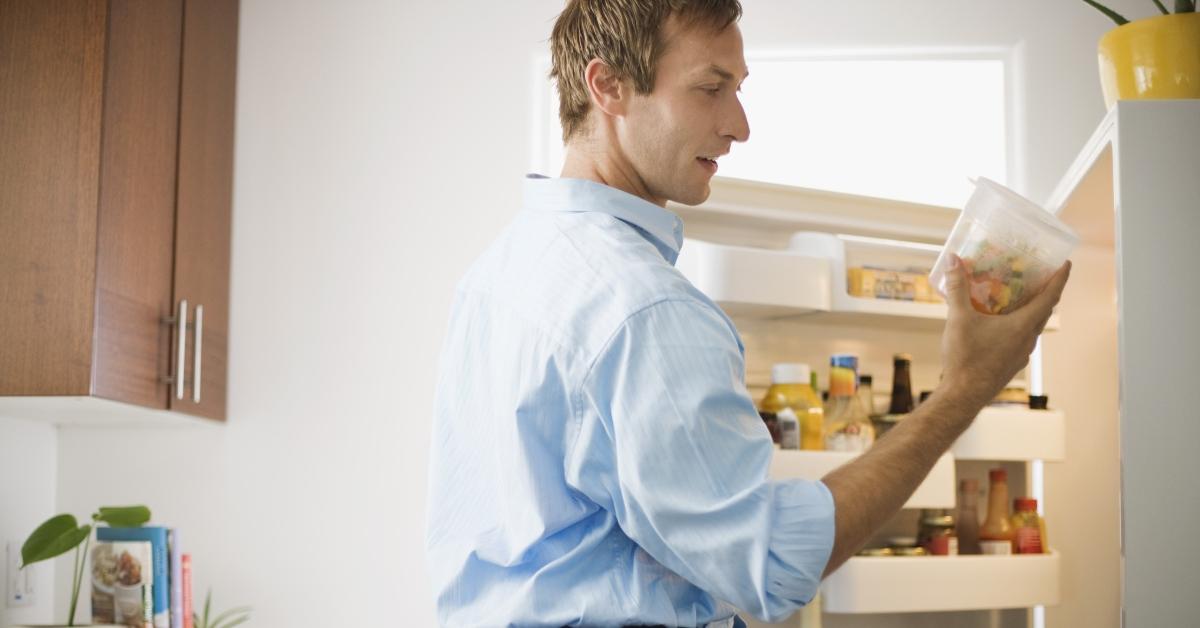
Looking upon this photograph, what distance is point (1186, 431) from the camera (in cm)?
102

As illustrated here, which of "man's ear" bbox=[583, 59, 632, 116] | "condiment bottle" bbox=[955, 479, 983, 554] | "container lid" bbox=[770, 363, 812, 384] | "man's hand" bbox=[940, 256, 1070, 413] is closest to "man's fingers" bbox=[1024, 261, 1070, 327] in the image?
"man's hand" bbox=[940, 256, 1070, 413]

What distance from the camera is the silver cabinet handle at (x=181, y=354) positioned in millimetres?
1901

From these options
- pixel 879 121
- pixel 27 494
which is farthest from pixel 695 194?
pixel 27 494

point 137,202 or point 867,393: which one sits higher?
point 137,202

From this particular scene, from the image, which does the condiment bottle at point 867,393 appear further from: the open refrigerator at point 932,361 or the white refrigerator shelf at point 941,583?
the white refrigerator shelf at point 941,583

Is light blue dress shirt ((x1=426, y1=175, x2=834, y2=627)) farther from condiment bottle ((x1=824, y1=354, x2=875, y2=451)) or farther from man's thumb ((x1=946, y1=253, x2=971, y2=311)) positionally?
condiment bottle ((x1=824, y1=354, x2=875, y2=451))

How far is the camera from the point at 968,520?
6.30 feet

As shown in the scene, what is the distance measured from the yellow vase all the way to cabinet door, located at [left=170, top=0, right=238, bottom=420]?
1.37 meters

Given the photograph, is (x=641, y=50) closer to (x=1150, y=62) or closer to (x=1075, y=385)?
(x=1150, y=62)

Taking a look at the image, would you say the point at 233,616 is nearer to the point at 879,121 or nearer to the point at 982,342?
the point at 879,121

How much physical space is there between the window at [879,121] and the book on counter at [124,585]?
96 cm

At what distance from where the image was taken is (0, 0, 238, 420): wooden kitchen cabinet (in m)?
1.67

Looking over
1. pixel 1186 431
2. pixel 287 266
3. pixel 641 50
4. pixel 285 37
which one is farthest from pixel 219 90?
pixel 1186 431

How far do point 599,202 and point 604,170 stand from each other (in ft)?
0.18
